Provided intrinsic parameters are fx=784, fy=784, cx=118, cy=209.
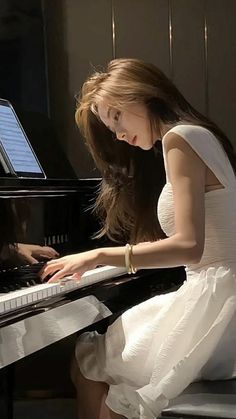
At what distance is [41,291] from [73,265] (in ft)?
0.34

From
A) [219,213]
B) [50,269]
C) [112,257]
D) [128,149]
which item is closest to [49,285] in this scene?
[50,269]

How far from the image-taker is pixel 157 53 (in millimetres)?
3648

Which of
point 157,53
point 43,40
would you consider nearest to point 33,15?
point 43,40

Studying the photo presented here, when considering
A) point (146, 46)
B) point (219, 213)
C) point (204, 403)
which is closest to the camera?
point (204, 403)

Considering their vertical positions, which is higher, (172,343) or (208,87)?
(208,87)

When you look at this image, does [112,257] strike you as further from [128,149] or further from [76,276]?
[128,149]

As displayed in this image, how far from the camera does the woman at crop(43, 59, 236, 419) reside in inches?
71.0

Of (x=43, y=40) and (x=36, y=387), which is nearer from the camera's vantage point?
(x=36, y=387)

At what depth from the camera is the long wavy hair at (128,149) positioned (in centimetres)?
200

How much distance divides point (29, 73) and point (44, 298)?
1838 millimetres

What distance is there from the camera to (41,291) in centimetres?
192

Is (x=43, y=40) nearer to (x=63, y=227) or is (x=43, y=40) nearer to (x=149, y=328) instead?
(x=63, y=227)

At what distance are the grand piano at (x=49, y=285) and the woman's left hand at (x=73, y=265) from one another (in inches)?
1.6

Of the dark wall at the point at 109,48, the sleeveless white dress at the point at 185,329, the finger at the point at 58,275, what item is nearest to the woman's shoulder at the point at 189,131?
the sleeveless white dress at the point at 185,329
